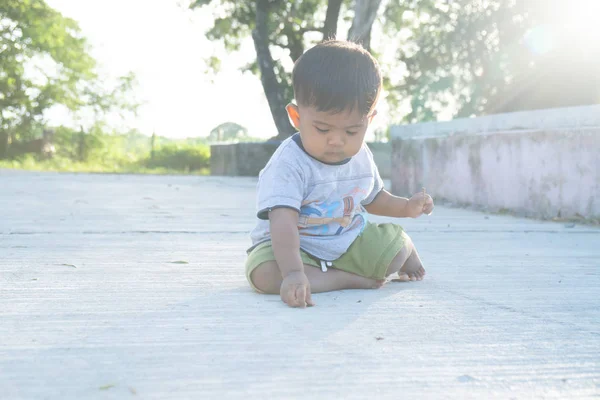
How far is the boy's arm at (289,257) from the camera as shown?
225cm

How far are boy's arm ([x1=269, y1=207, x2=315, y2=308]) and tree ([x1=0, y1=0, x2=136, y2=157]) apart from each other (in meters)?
21.8

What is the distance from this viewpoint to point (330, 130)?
2.44 metres

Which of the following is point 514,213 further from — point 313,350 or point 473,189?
point 313,350

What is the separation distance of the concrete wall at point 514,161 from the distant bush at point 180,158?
60.6 feet

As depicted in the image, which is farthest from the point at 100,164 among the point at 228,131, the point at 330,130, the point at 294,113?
the point at 330,130

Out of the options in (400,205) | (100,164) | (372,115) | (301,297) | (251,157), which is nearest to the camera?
(301,297)

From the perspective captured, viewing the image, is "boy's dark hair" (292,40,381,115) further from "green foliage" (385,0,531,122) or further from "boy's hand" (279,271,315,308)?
"green foliage" (385,0,531,122)

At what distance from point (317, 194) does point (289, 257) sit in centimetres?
31

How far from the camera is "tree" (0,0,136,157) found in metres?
23.2

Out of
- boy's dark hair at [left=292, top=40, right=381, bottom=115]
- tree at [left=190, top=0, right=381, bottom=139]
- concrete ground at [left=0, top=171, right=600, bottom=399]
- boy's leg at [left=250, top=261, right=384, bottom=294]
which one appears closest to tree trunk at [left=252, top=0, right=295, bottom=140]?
tree at [left=190, top=0, right=381, bottom=139]

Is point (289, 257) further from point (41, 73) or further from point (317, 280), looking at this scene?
point (41, 73)

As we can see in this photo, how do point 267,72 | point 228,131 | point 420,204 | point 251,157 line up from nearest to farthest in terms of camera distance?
point 420,204
point 251,157
point 267,72
point 228,131

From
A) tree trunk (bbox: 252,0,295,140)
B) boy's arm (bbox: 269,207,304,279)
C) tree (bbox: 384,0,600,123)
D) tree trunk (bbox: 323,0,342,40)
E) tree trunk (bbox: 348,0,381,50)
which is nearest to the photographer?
boy's arm (bbox: 269,207,304,279)

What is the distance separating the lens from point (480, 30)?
18.1 meters
